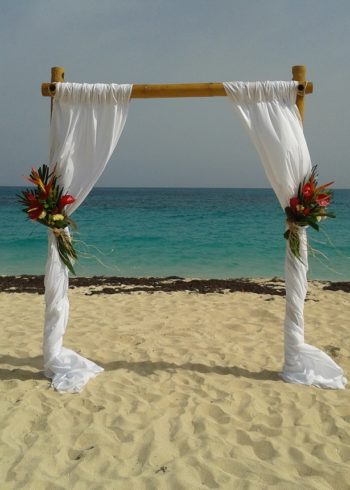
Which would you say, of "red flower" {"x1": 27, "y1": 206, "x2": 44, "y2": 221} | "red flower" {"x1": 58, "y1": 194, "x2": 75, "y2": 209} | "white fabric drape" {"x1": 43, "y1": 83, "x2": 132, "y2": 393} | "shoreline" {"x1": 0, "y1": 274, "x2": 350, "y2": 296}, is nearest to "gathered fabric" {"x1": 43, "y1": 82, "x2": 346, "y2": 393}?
"white fabric drape" {"x1": 43, "y1": 83, "x2": 132, "y2": 393}

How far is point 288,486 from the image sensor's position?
110 inches

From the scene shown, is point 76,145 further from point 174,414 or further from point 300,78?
point 174,414

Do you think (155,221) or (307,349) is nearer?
(307,349)

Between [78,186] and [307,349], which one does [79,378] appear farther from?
[307,349]

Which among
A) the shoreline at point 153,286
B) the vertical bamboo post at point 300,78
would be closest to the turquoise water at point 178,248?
the shoreline at point 153,286

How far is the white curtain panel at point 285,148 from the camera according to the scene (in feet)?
14.0

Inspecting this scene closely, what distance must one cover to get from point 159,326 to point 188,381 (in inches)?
76.7

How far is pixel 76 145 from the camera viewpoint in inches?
173

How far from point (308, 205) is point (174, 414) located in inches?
82.9

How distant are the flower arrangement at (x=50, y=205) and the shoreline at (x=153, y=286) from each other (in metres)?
4.21

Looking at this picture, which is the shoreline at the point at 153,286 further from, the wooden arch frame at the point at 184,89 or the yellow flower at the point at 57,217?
the wooden arch frame at the point at 184,89

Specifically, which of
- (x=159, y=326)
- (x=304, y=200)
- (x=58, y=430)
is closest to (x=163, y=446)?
(x=58, y=430)

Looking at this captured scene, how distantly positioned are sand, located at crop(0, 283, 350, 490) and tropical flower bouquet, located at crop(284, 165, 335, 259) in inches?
54.2

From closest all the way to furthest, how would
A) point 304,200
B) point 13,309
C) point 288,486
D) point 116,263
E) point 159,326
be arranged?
point 288,486 → point 304,200 → point 159,326 → point 13,309 → point 116,263
